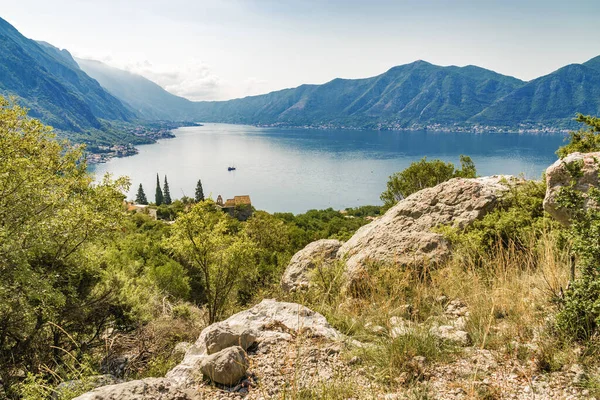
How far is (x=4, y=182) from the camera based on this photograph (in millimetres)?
7012

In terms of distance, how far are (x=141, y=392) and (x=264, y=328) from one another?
188 cm

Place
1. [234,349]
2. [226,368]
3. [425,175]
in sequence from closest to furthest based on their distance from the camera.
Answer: [226,368], [234,349], [425,175]

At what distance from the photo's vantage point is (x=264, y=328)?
4605mm

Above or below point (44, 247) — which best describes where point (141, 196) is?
below

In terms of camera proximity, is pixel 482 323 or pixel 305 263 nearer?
pixel 482 323

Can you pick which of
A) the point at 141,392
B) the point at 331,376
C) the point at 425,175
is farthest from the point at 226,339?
the point at 425,175

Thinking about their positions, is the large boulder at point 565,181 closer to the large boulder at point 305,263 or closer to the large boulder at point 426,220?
the large boulder at point 426,220

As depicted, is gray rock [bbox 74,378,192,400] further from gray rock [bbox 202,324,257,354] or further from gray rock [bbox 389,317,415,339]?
gray rock [bbox 389,317,415,339]

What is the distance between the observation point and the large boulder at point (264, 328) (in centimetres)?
376

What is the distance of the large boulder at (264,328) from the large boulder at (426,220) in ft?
8.18

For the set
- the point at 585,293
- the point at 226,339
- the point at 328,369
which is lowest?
the point at 226,339

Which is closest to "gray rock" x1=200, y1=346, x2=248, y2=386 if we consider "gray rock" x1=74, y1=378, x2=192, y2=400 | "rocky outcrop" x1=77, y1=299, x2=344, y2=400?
"rocky outcrop" x1=77, y1=299, x2=344, y2=400

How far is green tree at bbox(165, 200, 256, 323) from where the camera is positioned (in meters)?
13.2

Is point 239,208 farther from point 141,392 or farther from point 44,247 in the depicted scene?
point 141,392
